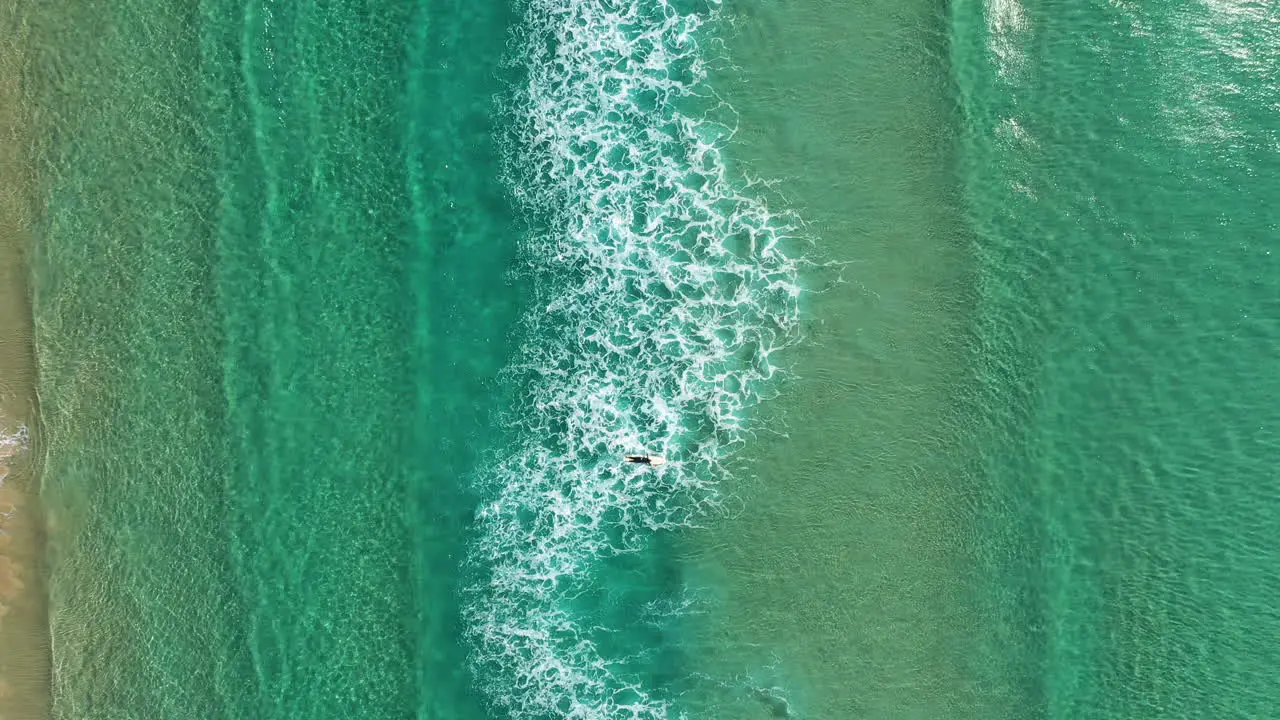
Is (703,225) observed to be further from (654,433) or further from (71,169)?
(71,169)

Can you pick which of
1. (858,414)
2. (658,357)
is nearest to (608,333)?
(658,357)

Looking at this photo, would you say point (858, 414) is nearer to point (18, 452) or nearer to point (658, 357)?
point (658, 357)

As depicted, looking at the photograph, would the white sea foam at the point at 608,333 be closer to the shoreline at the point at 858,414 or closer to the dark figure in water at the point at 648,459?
the dark figure in water at the point at 648,459

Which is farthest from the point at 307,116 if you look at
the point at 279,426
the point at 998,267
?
the point at 998,267

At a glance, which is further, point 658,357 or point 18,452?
point 18,452

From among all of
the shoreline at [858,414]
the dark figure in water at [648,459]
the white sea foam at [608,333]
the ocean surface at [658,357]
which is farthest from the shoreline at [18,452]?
the shoreline at [858,414]
